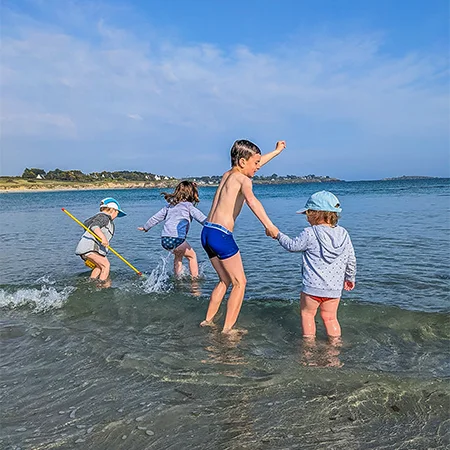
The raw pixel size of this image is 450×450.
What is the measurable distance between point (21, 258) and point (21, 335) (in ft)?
20.7

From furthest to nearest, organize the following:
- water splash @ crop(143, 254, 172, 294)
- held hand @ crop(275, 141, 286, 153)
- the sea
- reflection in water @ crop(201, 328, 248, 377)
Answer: water splash @ crop(143, 254, 172, 294), held hand @ crop(275, 141, 286, 153), reflection in water @ crop(201, 328, 248, 377), the sea

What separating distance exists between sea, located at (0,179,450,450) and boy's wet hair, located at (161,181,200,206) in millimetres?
1521

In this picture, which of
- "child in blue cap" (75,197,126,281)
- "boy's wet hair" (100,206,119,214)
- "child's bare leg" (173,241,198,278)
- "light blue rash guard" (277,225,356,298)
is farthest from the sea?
"boy's wet hair" (100,206,119,214)

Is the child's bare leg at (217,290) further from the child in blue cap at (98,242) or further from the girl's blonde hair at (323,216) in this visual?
the child in blue cap at (98,242)

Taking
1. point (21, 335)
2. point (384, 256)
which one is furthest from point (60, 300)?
point (384, 256)

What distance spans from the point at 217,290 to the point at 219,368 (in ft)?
4.75

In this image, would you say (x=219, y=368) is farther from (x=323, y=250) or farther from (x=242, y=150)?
(x=242, y=150)

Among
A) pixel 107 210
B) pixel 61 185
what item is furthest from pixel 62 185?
pixel 107 210

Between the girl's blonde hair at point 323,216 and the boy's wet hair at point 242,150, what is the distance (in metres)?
0.96

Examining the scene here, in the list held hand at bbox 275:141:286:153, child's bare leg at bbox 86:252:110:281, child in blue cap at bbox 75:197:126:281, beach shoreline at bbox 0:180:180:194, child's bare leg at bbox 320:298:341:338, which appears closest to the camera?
child's bare leg at bbox 320:298:341:338

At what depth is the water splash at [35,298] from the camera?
21.6 ft

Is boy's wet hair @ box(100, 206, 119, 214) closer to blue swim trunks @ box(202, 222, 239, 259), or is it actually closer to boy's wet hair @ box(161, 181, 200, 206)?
boy's wet hair @ box(161, 181, 200, 206)

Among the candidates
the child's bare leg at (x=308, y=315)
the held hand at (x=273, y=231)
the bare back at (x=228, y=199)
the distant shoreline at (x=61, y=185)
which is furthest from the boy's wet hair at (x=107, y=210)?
the distant shoreline at (x=61, y=185)

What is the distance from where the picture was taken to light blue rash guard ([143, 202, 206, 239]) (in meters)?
8.09
